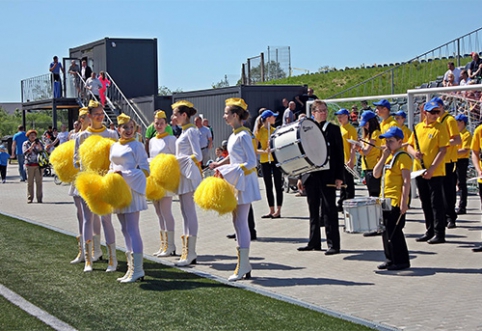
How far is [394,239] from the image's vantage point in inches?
348

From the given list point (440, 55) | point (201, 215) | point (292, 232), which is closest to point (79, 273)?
point (292, 232)

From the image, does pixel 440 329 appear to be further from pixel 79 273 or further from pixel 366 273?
pixel 79 273

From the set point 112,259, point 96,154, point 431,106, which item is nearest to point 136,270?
point 112,259

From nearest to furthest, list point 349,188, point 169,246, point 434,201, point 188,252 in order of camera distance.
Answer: point 188,252, point 169,246, point 434,201, point 349,188

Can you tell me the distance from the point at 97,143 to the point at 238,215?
6.04 feet

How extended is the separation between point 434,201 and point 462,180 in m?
3.33

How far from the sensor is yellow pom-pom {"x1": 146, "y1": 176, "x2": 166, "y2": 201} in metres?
9.46

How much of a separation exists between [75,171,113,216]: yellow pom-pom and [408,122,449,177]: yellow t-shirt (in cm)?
460

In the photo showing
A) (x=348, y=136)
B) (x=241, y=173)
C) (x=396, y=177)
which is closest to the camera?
(x=241, y=173)

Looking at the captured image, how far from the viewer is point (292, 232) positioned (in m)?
12.3

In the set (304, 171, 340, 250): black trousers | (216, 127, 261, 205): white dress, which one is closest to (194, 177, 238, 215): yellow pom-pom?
(216, 127, 261, 205): white dress

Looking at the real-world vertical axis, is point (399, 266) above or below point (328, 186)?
below

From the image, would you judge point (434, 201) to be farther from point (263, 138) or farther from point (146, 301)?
point (146, 301)

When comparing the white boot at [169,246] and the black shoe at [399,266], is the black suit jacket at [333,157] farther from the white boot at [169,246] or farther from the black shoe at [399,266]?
the white boot at [169,246]
